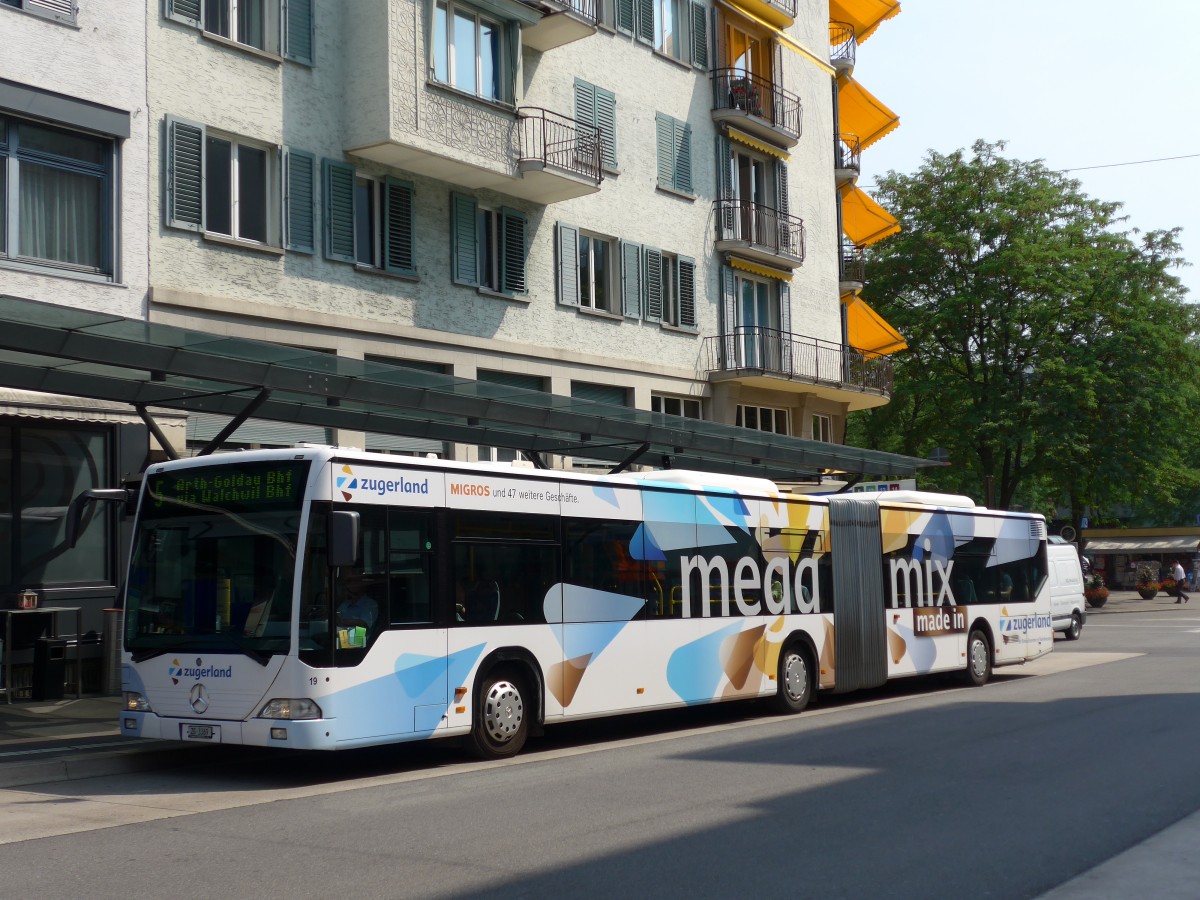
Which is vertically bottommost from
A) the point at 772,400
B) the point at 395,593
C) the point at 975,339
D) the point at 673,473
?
the point at 395,593

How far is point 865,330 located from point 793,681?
2193 cm

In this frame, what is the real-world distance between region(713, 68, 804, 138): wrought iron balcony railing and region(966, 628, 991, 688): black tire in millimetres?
14569

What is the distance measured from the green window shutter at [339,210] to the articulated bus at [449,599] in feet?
25.9

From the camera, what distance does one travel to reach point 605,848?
8273 mm

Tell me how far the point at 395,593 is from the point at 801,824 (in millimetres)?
4464

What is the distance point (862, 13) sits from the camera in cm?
3884

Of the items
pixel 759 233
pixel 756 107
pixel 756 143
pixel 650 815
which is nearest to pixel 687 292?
pixel 759 233

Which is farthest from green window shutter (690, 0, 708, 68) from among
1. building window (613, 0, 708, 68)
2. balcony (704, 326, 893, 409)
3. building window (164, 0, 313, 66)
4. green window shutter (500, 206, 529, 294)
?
building window (164, 0, 313, 66)

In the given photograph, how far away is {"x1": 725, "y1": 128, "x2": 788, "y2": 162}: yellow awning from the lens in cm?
3156

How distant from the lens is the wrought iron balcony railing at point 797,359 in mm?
30828

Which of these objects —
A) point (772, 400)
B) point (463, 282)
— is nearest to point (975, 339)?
point (772, 400)

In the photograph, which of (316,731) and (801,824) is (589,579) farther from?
(801,824)

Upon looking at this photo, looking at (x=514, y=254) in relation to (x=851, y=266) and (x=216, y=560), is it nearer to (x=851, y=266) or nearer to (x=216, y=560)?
(x=216, y=560)

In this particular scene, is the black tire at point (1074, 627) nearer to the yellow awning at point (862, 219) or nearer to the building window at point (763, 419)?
the building window at point (763, 419)
